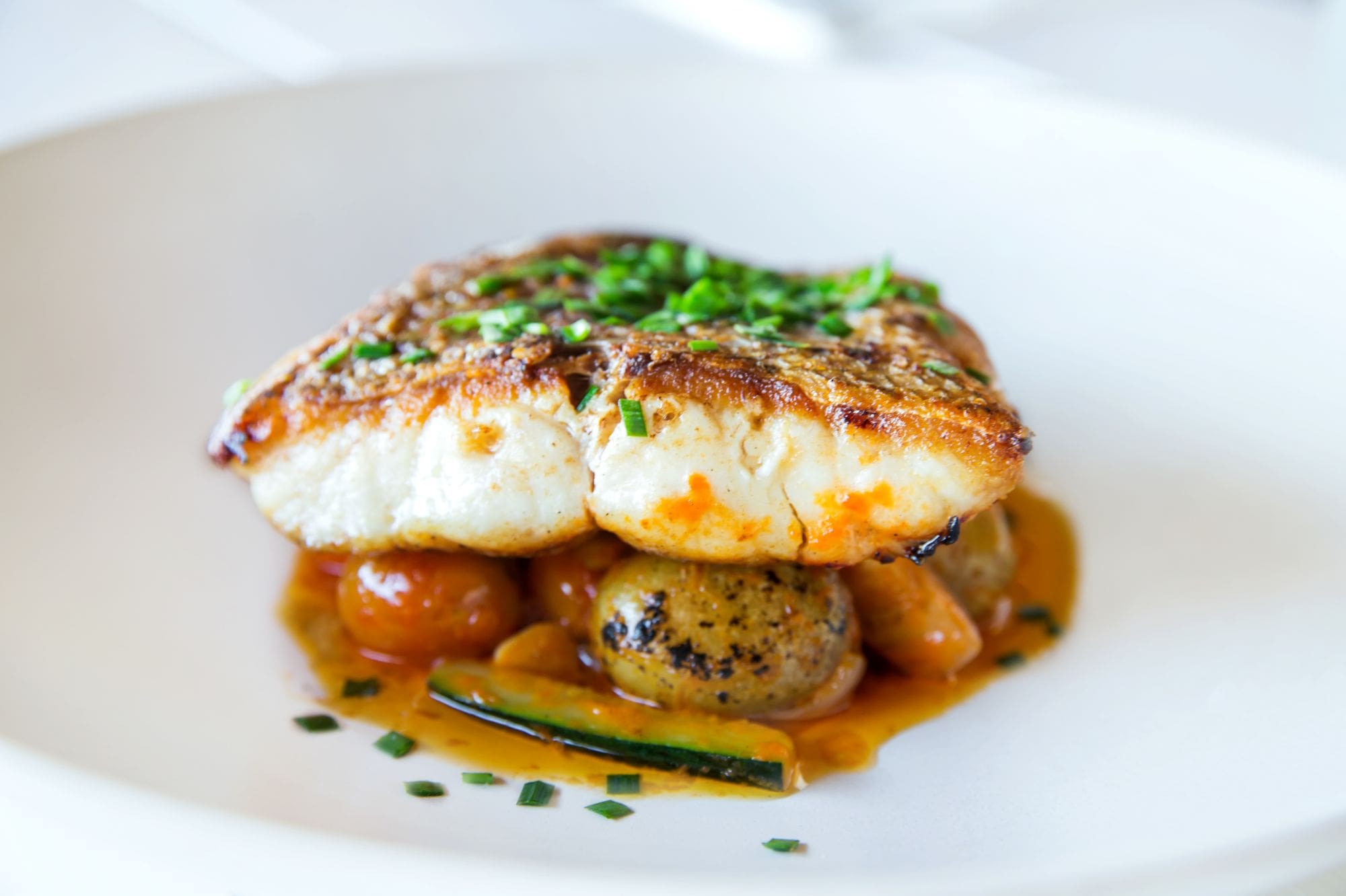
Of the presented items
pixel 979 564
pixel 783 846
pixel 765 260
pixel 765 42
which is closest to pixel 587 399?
pixel 783 846

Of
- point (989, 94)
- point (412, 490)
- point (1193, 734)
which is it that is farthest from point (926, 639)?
point (989, 94)

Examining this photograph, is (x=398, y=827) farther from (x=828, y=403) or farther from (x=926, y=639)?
(x=926, y=639)

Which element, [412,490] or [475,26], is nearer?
[412,490]

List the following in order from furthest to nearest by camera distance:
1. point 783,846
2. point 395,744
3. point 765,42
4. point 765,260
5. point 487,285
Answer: point 765,42 → point 765,260 → point 487,285 → point 395,744 → point 783,846

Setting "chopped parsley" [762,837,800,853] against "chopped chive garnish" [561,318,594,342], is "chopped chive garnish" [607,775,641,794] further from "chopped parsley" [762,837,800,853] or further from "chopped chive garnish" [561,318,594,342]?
"chopped chive garnish" [561,318,594,342]

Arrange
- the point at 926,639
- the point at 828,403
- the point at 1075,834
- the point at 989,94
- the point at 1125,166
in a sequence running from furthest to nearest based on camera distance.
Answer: the point at 989,94 < the point at 1125,166 < the point at 926,639 < the point at 828,403 < the point at 1075,834

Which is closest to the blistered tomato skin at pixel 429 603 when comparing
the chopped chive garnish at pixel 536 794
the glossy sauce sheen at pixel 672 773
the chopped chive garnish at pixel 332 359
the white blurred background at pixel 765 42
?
the glossy sauce sheen at pixel 672 773

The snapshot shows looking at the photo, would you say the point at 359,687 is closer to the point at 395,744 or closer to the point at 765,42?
the point at 395,744
